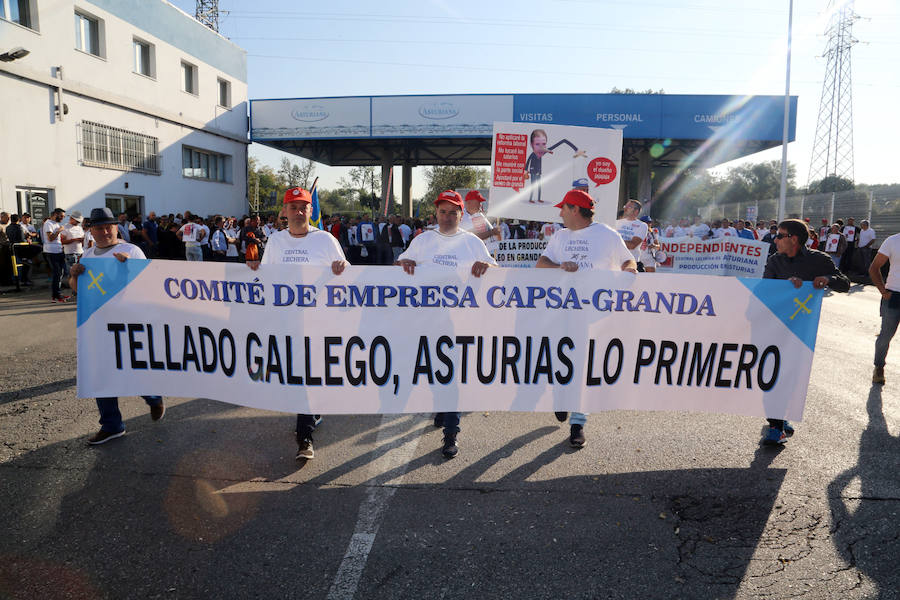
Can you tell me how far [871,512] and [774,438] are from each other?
3.64ft

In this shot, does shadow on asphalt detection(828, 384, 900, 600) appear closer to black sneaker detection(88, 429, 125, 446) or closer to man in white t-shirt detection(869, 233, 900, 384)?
man in white t-shirt detection(869, 233, 900, 384)

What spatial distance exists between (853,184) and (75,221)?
6123 centimetres

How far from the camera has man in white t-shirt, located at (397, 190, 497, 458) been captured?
469 centimetres

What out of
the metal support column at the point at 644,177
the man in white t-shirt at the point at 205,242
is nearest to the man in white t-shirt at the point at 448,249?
the man in white t-shirt at the point at 205,242

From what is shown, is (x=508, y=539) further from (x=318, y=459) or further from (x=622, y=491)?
(x=318, y=459)

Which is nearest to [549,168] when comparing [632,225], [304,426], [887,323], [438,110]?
[632,225]

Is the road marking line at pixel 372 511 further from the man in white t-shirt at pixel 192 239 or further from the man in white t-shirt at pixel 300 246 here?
the man in white t-shirt at pixel 192 239

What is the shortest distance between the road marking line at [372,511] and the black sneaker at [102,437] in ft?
6.72

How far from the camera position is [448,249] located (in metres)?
4.76

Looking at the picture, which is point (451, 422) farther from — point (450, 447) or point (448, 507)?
point (448, 507)

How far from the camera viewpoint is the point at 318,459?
460cm

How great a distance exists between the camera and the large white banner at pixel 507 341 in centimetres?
448

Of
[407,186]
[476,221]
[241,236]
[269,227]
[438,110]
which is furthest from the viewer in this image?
[407,186]

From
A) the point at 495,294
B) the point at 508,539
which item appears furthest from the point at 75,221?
the point at 508,539
